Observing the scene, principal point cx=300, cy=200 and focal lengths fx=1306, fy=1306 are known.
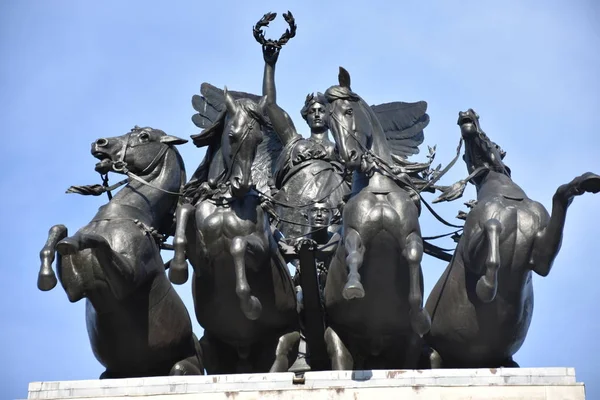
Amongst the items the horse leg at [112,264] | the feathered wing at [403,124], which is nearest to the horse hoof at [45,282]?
the horse leg at [112,264]

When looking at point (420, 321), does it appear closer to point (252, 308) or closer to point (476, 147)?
point (252, 308)

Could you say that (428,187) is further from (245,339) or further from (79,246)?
(79,246)

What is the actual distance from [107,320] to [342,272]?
2.74m

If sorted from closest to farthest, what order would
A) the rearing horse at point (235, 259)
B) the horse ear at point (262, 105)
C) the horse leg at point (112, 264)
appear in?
1. the horse leg at point (112, 264)
2. the rearing horse at point (235, 259)
3. the horse ear at point (262, 105)

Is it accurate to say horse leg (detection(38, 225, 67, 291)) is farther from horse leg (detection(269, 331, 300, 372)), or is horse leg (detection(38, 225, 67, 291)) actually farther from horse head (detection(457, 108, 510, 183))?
horse head (detection(457, 108, 510, 183))

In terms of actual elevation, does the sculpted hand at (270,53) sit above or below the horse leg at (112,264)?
above

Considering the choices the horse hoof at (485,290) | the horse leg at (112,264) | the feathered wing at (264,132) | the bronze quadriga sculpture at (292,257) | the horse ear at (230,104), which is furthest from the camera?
the feathered wing at (264,132)

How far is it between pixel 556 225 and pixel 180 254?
4.13 m

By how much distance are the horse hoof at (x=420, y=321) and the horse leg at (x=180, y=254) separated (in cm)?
249

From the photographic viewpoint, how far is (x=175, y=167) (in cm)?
1598

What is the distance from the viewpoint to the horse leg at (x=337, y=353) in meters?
14.9

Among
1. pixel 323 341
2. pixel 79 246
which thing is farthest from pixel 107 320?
pixel 323 341

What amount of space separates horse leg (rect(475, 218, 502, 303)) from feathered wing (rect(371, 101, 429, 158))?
22.3 ft

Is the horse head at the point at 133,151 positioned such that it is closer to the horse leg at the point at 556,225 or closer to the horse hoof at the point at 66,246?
the horse hoof at the point at 66,246
